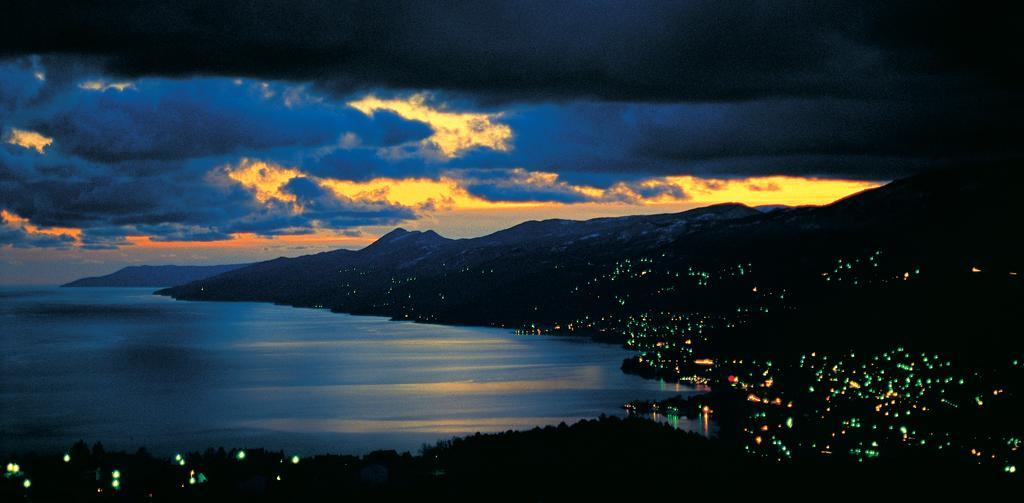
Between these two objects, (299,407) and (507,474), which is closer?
(507,474)

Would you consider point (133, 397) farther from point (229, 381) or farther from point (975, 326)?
point (975, 326)

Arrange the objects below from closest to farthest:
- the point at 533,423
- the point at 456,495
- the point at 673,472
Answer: the point at 456,495 → the point at 673,472 → the point at 533,423

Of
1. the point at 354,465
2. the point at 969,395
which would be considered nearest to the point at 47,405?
the point at 354,465

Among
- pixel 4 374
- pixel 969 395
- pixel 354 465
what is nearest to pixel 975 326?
pixel 969 395

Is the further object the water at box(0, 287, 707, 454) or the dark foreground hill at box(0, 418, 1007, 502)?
the water at box(0, 287, 707, 454)

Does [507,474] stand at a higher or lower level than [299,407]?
higher

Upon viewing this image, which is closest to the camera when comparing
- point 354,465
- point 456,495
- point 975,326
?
point 456,495

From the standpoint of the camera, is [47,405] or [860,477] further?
[47,405]

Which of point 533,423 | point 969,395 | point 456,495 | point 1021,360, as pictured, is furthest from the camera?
point 1021,360

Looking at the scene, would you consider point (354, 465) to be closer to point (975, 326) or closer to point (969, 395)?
point (969, 395)

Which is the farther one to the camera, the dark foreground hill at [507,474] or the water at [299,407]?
the water at [299,407]
